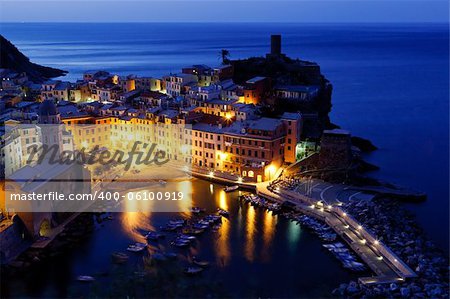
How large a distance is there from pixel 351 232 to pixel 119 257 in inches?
325

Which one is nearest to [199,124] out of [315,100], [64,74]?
[315,100]

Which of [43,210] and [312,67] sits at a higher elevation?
[312,67]

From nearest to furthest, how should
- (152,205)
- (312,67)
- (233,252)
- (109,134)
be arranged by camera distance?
1. (233,252)
2. (152,205)
3. (109,134)
4. (312,67)

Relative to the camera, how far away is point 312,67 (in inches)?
1449

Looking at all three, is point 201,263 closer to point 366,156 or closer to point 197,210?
point 197,210

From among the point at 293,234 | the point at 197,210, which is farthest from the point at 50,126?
the point at 293,234

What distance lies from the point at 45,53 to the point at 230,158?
7639 cm

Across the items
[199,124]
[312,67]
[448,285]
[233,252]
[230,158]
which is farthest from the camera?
[312,67]

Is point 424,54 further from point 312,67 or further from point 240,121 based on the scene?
point 240,121

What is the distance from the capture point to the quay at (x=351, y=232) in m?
15.6

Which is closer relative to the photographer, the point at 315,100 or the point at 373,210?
the point at 373,210

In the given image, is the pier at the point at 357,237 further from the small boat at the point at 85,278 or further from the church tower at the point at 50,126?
the church tower at the point at 50,126

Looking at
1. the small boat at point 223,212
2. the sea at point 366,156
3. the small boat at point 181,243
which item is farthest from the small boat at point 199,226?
the small boat at point 223,212

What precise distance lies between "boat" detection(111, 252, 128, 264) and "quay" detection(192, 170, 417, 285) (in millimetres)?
7568
